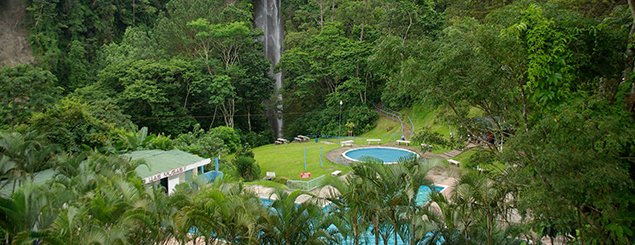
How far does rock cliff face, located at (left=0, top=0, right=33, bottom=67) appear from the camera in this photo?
2809 centimetres

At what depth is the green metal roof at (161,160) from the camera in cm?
1252

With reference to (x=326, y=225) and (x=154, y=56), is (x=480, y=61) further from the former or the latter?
(x=154, y=56)

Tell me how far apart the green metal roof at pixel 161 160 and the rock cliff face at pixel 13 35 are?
23.6 m

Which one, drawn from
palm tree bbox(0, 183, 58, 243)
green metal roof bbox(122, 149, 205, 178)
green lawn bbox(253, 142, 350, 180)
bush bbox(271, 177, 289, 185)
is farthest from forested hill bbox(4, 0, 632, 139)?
palm tree bbox(0, 183, 58, 243)

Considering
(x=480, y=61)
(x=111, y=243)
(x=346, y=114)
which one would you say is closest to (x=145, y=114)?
(x=346, y=114)

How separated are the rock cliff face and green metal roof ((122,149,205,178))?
2355 centimetres

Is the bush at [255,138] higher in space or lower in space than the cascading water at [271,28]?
lower

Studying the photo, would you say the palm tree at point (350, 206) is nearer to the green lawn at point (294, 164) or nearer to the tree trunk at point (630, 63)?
the tree trunk at point (630, 63)

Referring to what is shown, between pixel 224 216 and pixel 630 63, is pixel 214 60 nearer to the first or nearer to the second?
pixel 224 216

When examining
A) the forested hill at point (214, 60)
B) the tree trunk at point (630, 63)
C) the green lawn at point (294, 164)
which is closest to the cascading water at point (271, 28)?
the forested hill at point (214, 60)

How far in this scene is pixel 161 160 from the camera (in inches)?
541

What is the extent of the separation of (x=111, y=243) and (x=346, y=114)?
1094 inches

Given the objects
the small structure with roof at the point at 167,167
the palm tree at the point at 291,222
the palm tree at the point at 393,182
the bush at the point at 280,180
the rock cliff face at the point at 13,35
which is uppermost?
the rock cliff face at the point at 13,35

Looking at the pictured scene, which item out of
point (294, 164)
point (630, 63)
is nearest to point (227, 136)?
point (294, 164)
